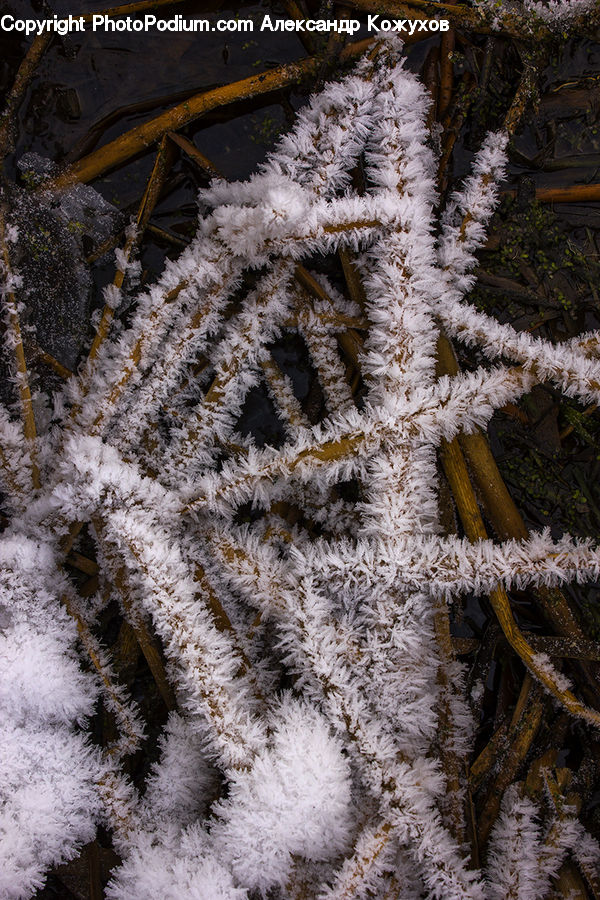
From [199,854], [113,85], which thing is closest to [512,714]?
[199,854]

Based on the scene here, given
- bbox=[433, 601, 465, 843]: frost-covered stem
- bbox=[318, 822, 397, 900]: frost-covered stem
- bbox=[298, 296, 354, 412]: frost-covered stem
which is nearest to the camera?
bbox=[318, 822, 397, 900]: frost-covered stem

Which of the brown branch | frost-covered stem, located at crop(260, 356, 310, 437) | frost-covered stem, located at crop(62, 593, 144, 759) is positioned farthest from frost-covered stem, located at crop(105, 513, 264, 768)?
the brown branch

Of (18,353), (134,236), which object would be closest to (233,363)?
(134,236)

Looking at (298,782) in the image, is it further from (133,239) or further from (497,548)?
(133,239)

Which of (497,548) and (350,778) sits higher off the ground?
(497,548)

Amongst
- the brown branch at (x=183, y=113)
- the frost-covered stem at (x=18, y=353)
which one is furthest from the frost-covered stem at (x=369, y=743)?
the brown branch at (x=183, y=113)

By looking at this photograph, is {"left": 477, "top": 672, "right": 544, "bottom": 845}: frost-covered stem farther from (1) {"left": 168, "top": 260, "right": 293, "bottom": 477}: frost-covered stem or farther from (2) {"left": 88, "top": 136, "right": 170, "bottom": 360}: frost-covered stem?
(2) {"left": 88, "top": 136, "right": 170, "bottom": 360}: frost-covered stem

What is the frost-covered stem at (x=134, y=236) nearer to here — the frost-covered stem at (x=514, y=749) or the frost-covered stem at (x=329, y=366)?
the frost-covered stem at (x=329, y=366)

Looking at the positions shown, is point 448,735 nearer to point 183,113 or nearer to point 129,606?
point 129,606

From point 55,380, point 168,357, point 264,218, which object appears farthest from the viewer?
point 55,380
